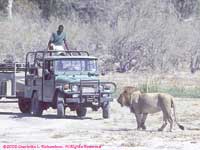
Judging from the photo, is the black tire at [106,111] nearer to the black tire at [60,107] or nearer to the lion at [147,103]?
the black tire at [60,107]

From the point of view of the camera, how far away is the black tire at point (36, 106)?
24653 mm

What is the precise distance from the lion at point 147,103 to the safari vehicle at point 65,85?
133 inches

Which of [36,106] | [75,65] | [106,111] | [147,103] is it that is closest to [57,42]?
[75,65]

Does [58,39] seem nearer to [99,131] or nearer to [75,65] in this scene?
[75,65]

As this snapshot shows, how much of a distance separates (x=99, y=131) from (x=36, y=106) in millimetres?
5788

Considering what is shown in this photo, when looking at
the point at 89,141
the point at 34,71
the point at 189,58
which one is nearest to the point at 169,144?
the point at 89,141

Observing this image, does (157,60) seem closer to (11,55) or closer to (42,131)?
(11,55)

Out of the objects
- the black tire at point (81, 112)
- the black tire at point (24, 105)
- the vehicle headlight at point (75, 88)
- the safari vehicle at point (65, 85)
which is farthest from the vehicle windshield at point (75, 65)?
the black tire at point (24, 105)

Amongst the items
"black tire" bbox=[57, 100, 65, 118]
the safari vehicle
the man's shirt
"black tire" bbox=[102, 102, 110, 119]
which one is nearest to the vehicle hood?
the safari vehicle

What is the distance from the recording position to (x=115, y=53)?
46.6 meters

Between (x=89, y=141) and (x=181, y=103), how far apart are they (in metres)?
12.6

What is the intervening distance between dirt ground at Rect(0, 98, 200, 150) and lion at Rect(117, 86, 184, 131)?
0.34 meters

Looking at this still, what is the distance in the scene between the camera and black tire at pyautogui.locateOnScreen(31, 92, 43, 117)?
24653 millimetres

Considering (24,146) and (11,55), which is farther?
(11,55)
